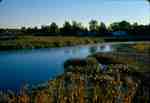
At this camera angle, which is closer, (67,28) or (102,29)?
(67,28)

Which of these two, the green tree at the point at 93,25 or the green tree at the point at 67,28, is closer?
the green tree at the point at 67,28

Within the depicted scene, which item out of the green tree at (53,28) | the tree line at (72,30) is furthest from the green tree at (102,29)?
the green tree at (53,28)

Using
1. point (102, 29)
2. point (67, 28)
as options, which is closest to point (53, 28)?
point (67, 28)

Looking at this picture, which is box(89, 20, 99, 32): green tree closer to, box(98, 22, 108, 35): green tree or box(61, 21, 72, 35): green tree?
box(98, 22, 108, 35): green tree

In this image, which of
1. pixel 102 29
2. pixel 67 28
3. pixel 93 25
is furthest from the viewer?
pixel 93 25

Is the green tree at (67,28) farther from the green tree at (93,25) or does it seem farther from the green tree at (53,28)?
the green tree at (93,25)

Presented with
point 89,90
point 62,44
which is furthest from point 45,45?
point 89,90

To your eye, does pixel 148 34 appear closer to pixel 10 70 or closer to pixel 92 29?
pixel 92 29

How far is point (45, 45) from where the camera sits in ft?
215

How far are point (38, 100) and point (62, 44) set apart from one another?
65.4 metres

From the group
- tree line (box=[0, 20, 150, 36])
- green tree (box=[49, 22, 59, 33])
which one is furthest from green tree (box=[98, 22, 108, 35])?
green tree (box=[49, 22, 59, 33])

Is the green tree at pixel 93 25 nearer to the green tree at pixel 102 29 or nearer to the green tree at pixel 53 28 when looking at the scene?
the green tree at pixel 102 29

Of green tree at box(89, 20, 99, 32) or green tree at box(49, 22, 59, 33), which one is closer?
green tree at box(49, 22, 59, 33)

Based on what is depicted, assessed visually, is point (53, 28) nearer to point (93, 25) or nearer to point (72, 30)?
point (72, 30)
